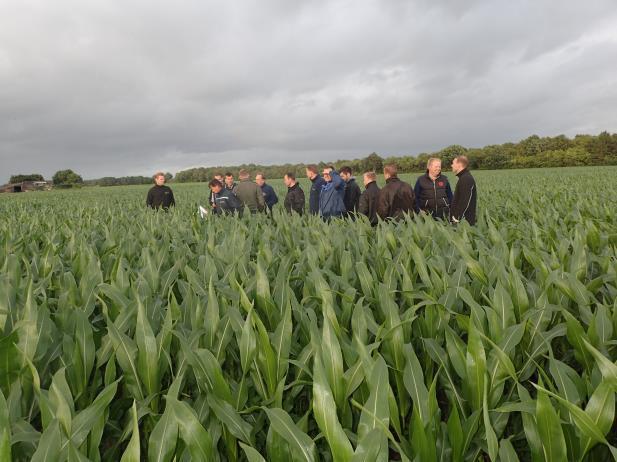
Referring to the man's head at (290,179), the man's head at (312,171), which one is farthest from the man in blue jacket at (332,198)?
the man's head at (290,179)

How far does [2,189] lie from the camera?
77.9 m

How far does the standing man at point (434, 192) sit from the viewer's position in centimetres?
677

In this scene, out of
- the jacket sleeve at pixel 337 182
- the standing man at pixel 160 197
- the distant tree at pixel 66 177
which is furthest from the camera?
the distant tree at pixel 66 177

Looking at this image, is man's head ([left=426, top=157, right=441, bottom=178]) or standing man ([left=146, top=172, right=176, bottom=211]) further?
standing man ([left=146, top=172, right=176, bottom=211])

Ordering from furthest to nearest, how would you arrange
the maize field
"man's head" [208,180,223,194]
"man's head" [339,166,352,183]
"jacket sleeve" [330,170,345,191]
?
"man's head" [208,180,223,194], "man's head" [339,166,352,183], "jacket sleeve" [330,170,345,191], the maize field

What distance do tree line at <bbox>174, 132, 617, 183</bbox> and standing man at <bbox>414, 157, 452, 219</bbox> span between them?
59670 mm

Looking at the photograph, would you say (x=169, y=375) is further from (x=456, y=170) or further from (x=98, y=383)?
(x=456, y=170)

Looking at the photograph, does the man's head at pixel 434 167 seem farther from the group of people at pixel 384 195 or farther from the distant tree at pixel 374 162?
the distant tree at pixel 374 162

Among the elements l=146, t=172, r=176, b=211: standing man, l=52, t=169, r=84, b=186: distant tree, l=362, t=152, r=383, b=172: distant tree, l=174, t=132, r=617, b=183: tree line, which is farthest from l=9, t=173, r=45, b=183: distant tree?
l=146, t=172, r=176, b=211: standing man

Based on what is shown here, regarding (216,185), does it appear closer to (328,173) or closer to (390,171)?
(328,173)

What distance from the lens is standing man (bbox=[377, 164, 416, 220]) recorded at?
678cm

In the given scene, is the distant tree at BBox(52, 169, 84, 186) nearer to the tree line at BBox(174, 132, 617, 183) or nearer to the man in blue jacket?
the tree line at BBox(174, 132, 617, 183)

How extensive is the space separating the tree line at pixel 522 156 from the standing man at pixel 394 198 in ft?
196

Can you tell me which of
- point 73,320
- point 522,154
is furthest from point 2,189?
point 522,154
